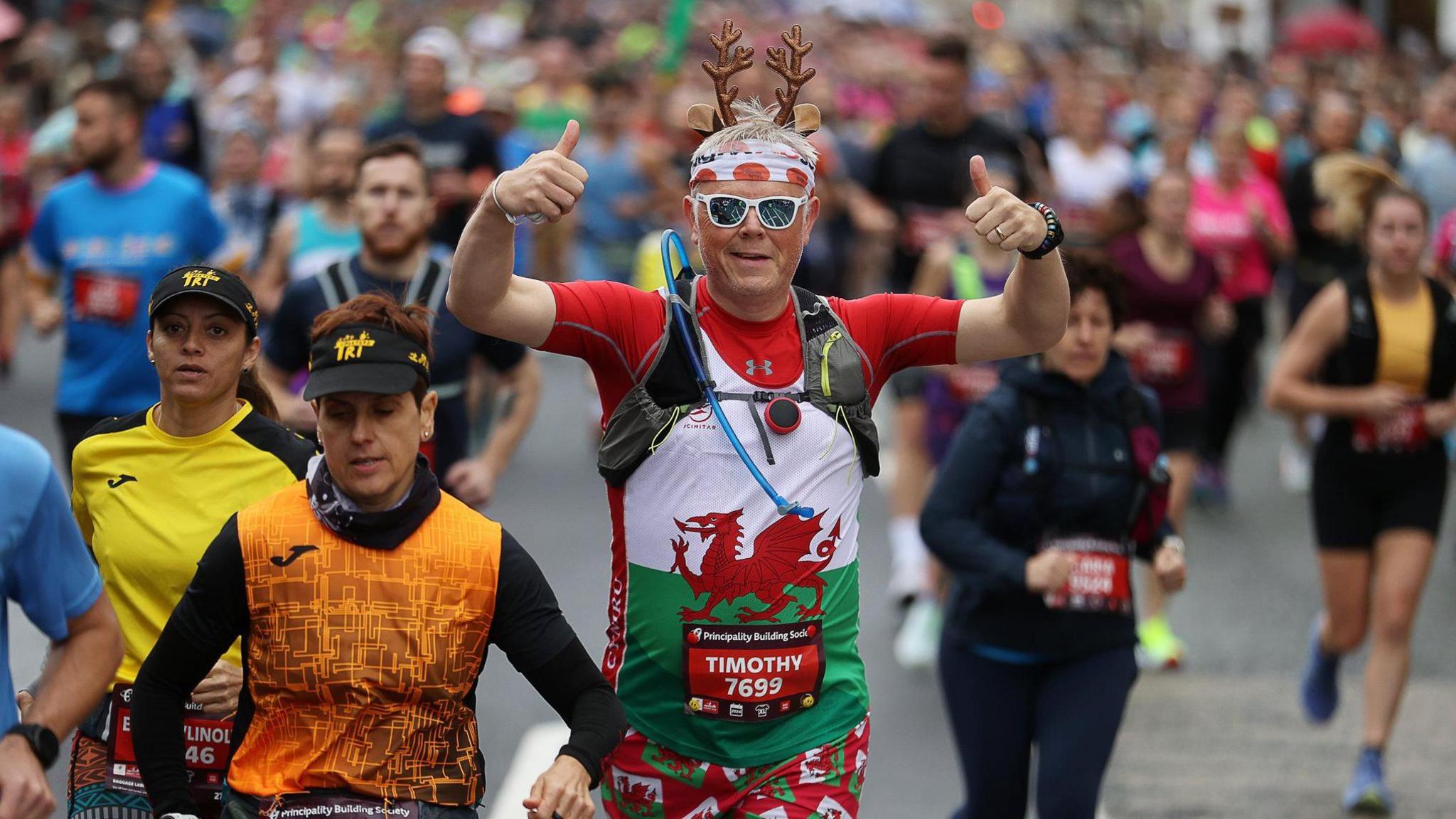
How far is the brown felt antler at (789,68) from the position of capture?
14.7 ft

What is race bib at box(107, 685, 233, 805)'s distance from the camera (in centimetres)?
429

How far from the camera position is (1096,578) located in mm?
5539

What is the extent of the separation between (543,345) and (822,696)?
0.97m

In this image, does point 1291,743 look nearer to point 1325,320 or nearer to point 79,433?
point 1325,320

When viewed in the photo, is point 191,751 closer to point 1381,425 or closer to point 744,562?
point 744,562

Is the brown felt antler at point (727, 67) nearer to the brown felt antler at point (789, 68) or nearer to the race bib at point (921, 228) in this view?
the brown felt antler at point (789, 68)

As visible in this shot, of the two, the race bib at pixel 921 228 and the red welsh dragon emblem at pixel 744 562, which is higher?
the race bib at pixel 921 228

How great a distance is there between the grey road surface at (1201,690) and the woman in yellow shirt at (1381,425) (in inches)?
17.0

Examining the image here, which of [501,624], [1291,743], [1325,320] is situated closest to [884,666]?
[1291,743]

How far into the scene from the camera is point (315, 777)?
3.71 m

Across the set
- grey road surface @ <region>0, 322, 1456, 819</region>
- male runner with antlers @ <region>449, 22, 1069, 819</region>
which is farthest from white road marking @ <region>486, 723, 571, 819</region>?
male runner with antlers @ <region>449, 22, 1069, 819</region>

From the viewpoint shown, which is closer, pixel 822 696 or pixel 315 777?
pixel 315 777

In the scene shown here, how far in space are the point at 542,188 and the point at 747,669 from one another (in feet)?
3.67

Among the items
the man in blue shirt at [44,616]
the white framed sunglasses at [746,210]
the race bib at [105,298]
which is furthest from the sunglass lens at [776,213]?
the race bib at [105,298]
